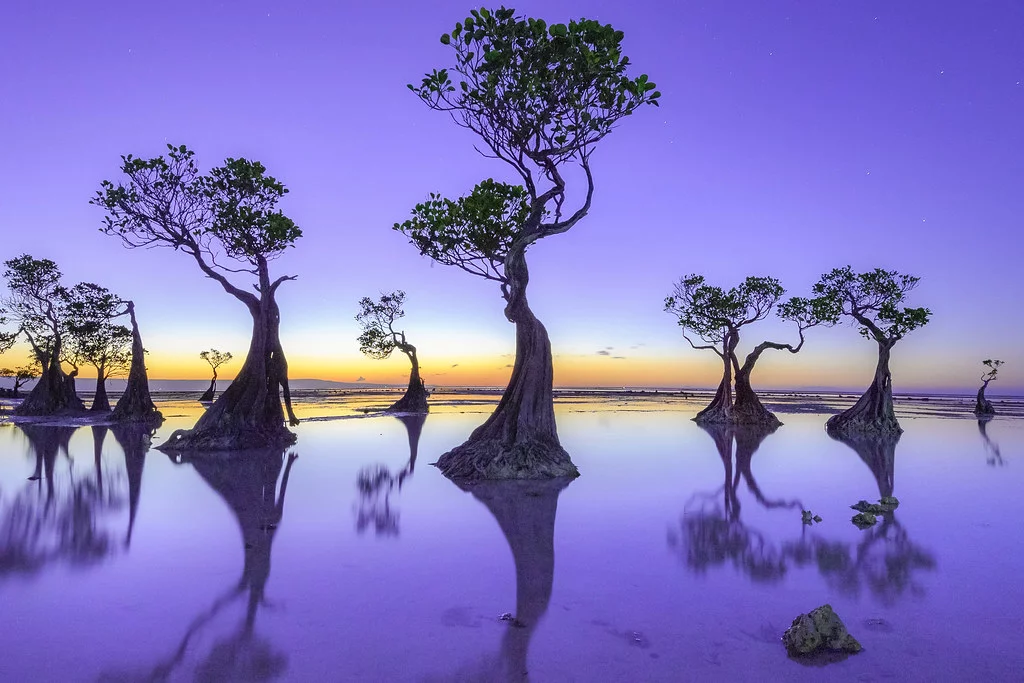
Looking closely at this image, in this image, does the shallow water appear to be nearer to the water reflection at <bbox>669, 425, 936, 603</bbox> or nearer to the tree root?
the water reflection at <bbox>669, 425, 936, 603</bbox>

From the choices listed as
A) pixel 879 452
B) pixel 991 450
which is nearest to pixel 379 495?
pixel 879 452

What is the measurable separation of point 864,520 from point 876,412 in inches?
946

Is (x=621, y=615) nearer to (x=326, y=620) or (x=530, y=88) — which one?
(x=326, y=620)

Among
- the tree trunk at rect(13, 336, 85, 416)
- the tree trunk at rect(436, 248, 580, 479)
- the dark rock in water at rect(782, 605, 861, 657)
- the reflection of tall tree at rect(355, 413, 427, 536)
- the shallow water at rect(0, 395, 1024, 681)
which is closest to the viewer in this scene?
the shallow water at rect(0, 395, 1024, 681)

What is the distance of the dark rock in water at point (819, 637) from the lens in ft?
16.8

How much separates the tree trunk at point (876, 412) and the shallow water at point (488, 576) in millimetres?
15502

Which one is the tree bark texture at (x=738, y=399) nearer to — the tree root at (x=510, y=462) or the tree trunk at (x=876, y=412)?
the tree trunk at (x=876, y=412)

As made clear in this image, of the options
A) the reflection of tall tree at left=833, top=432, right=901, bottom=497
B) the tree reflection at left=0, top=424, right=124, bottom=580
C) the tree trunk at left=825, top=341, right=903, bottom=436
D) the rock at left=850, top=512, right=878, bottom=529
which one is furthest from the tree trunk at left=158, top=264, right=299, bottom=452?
the tree trunk at left=825, top=341, right=903, bottom=436

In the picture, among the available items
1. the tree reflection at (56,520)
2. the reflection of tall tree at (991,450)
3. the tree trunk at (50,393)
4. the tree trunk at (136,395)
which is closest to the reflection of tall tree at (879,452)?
the reflection of tall tree at (991,450)

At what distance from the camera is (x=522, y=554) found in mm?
8148

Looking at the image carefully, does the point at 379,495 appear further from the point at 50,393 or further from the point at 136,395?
the point at 50,393

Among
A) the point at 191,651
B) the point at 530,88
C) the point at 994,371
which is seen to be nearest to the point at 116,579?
the point at 191,651

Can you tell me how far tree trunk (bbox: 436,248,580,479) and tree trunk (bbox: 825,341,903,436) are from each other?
21548 mm

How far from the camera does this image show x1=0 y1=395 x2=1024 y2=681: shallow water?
4.94m
